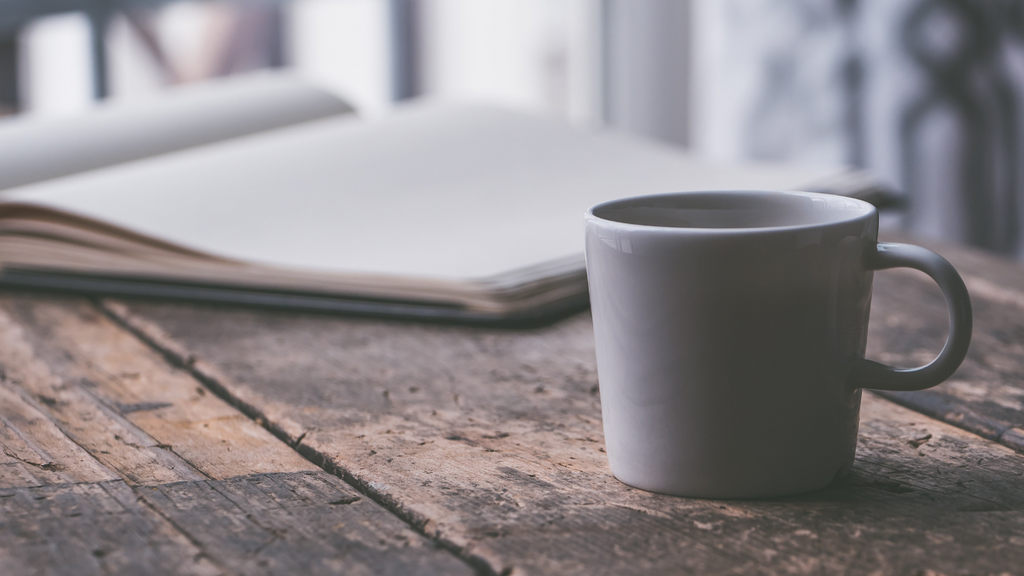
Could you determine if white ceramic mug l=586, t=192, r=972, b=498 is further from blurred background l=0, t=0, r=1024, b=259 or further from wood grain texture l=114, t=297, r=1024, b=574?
blurred background l=0, t=0, r=1024, b=259

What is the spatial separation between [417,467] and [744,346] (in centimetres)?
14

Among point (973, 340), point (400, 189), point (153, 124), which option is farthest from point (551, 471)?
point (153, 124)

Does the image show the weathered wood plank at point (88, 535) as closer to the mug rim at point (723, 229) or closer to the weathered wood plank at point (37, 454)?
the weathered wood plank at point (37, 454)

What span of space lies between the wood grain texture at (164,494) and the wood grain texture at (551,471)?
0.06 feet

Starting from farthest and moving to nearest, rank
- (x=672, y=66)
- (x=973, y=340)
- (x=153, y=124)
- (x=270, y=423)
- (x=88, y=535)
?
(x=672, y=66) < (x=153, y=124) < (x=973, y=340) < (x=270, y=423) < (x=88, y=535)

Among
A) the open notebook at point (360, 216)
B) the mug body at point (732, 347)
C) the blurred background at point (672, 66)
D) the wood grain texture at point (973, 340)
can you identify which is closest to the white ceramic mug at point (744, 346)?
the mug body at point (732, 347)

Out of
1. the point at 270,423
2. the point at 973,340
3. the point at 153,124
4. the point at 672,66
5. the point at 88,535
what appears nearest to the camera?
the point at 88,535

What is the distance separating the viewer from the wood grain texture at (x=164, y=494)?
301mm

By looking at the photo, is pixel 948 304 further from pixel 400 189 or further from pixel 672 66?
pixel 672 66

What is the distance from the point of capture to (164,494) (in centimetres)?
36

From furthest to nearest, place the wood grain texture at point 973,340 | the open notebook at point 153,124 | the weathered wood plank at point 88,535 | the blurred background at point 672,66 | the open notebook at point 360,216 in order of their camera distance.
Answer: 1. the blurred background at point 672,66
2. the open notebook at point 153,124
3. the open notebook at point 360,216
4. the wood grain texture at point 973,340
5. the weathered wood plank at point 88,535

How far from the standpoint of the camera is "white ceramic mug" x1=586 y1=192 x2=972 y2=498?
1.07 feet

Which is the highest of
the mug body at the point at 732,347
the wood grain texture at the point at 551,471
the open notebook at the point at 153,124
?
the open notebook at the point at 153,124

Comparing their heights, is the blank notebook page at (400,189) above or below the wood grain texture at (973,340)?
above
